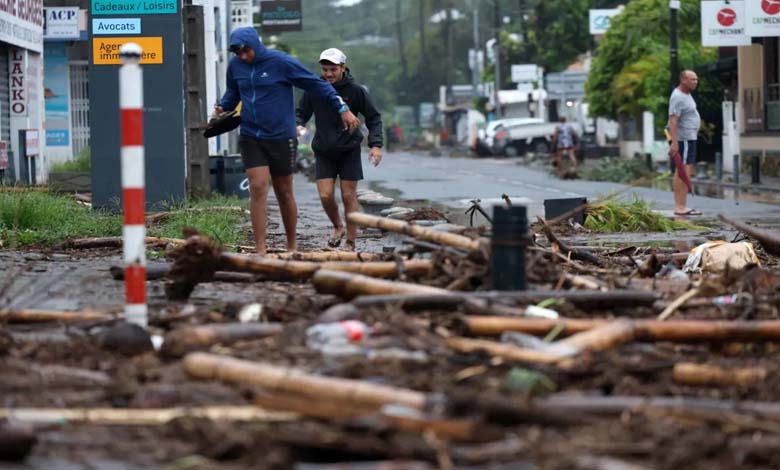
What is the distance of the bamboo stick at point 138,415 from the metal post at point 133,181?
139cm

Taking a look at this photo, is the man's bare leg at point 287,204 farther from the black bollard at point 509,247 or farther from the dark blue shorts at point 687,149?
the dark blue shorts at point 687,149


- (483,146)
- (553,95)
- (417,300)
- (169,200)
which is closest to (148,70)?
(169,200)

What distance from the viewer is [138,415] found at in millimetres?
5215

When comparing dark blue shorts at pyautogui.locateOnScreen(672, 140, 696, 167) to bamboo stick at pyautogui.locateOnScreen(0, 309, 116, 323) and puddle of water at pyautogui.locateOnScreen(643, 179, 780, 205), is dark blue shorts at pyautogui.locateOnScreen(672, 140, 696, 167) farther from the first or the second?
bamboo stick at pyautogui.locateOnScreen(0, 309, 116, 323)

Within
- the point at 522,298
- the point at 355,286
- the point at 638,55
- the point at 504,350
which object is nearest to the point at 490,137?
the point at 638,55

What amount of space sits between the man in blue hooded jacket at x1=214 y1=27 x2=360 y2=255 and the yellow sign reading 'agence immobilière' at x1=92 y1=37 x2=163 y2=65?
25.4ft

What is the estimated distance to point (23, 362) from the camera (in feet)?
19.9

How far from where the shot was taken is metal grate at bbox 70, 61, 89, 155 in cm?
3827

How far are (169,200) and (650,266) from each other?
1093 cm

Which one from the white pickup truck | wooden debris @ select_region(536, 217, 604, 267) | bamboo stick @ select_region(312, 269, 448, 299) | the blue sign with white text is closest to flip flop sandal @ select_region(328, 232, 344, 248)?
wooden debris @ select_region(536, 217, 604, 267)

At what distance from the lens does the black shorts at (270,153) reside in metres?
11.5

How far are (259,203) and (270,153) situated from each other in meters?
0.40

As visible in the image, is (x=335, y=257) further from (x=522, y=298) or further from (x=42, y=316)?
(x=522, y=298)

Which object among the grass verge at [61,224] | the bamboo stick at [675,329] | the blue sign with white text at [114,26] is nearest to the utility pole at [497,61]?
the blue sign with white text at [114,26]
